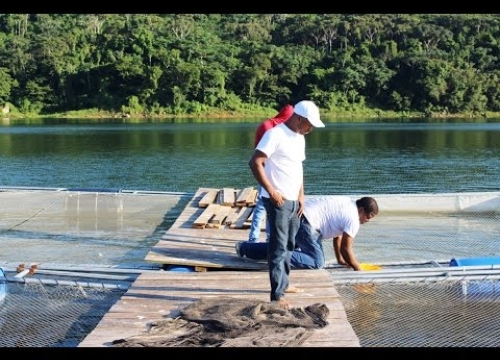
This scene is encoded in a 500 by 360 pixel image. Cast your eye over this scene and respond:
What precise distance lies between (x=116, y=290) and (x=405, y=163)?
2549 centimetres

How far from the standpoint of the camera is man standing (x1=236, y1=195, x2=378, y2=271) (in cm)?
633

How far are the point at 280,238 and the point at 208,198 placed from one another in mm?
6205

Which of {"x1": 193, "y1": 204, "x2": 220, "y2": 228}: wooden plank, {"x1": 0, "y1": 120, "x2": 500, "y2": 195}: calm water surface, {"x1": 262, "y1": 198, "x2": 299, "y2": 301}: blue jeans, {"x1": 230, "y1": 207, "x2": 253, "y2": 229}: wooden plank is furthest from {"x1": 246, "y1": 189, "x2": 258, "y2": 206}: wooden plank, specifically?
{"x1": 0, "y1": 120, "x2": 500, "y2": 195}: calm water surface

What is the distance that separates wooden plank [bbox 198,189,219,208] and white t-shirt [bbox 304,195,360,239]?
4.45 m

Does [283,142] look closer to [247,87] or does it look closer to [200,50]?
[247,87]

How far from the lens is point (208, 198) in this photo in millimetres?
11414

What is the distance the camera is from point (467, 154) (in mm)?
34188

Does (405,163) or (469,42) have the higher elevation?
(469,42)

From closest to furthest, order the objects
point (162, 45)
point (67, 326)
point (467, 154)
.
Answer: point (67, 326) < point (467, 154) < point (162, 45)

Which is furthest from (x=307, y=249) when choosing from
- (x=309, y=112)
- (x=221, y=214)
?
(x=221, y=214)

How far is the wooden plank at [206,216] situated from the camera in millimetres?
8922

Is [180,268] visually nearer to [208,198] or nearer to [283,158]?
[283,158]
